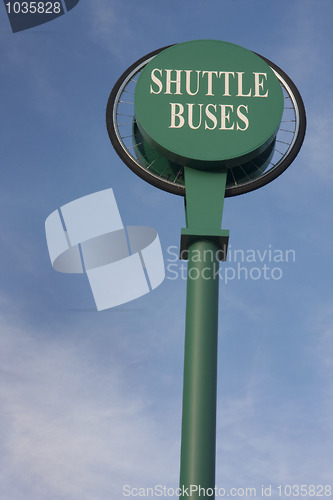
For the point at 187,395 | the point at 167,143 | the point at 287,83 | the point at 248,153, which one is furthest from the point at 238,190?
the point at 187,395

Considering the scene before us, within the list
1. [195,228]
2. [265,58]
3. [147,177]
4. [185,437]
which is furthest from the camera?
[265,58]

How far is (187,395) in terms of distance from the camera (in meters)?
13.7

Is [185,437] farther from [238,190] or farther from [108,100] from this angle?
[108,100]

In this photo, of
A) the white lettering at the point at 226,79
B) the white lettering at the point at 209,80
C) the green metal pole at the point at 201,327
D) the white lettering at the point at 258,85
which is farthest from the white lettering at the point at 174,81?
the green metal pole at the point at 201,327

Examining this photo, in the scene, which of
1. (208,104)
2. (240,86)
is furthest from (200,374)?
(240,86)

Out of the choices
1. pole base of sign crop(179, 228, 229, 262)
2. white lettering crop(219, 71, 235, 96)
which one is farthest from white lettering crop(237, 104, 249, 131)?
pole base of sign crop(179, 228, 229, 262)

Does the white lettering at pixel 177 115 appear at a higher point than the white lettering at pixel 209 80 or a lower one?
lower

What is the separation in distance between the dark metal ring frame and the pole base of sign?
5.90 ft

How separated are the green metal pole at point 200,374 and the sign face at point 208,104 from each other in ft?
9.75

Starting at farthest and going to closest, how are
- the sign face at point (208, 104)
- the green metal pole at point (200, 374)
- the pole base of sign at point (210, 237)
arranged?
the sign face at point (208, 104) → the pole base of sign at point (210, 237) → the green metal pole at point (200, 374)

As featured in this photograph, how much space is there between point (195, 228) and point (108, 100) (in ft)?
17.8

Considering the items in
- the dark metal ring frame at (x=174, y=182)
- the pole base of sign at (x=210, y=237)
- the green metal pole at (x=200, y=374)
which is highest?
the dark metal ring frame at (x=174, y=182)

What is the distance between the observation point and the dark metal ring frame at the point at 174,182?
17.0 meters

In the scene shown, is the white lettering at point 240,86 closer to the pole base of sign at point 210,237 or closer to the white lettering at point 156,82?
the white lettering at point 156,82
